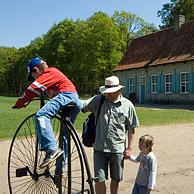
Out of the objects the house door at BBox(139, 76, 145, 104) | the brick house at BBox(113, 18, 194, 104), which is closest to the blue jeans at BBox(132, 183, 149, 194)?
the brick house at BBox(113, 18, 194, 104)

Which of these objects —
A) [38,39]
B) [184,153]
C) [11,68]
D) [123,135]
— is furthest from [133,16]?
[123,135]

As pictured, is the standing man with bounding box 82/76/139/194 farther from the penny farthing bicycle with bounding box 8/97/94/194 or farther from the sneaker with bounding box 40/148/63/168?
the sneaker with bounding box 40/148/63/168

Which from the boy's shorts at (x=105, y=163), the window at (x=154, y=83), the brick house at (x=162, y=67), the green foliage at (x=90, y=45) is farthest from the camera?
the green foliage at (x=90, y=45)

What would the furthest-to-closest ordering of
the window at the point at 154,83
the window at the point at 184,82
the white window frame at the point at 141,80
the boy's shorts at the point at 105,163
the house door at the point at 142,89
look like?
the house door at the point at 142,89 < the white window frame at the point at 141,80 < the window at the point at 154,83 < the window at the point at 184,82 < the boy's shorts at the point at 105,163

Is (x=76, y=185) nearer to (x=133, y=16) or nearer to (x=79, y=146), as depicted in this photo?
(x=79, y=146)

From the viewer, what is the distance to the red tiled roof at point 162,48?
42344 mm

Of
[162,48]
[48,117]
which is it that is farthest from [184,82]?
[48,117]

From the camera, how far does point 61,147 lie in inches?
216

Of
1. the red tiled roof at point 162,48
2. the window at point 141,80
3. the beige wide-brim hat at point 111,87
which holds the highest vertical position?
the red tiled roof at point 162,48

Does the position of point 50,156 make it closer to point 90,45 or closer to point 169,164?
point 169,164

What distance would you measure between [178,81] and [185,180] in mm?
34305

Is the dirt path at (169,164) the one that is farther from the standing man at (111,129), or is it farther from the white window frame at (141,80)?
the white window frame at (141,80)

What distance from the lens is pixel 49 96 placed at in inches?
220

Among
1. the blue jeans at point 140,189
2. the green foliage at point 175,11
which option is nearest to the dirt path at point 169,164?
the blue jeans at point 140,189
